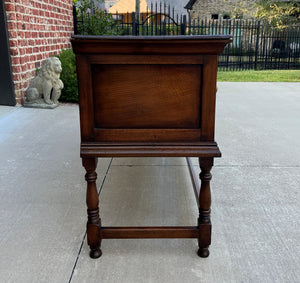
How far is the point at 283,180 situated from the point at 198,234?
4.97ft

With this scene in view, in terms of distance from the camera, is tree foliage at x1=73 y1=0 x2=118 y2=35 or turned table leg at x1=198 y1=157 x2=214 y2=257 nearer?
turned table leg at x1=198 y1=157 x2=214 y2=257

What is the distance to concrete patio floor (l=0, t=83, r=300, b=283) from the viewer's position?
2.01 metres

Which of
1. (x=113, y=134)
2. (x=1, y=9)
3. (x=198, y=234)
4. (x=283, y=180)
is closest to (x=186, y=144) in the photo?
(x=113, y=134)

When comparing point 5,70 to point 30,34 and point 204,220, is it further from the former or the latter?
point 204,220

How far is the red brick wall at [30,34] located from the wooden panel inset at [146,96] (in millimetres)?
4672

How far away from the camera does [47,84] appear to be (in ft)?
20.7

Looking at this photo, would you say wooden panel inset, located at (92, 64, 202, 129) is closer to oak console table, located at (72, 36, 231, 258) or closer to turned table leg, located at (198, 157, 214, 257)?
oak console table, located at (72, 36, 231, 258)

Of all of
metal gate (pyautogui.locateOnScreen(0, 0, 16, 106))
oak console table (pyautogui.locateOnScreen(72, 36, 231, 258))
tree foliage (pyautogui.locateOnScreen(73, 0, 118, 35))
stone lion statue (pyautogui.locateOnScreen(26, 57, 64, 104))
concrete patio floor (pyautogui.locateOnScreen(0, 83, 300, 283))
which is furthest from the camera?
tree foliage (pyautogui.locateOnScreen(73, 0, 118, 35))

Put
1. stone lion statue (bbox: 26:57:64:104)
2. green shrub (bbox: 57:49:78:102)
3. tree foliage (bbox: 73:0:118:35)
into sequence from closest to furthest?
stone lion statue (bbox: 26:57:64:104) < green shrub (bbox: 57:49:78:102) < tree foliage (bbox: 73:0:118:35)

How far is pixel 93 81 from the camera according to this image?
1.92 meters

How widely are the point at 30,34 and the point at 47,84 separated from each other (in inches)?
42.1

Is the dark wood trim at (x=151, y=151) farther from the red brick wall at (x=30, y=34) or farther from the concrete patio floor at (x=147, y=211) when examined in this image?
the red brick wall at (x=30, y=34)

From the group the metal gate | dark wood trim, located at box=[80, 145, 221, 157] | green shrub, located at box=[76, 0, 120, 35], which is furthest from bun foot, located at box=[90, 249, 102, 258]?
green shrub, located at box=[76, 0, 120, 35]

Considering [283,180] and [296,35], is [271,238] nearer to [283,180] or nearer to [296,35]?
[283,180]
